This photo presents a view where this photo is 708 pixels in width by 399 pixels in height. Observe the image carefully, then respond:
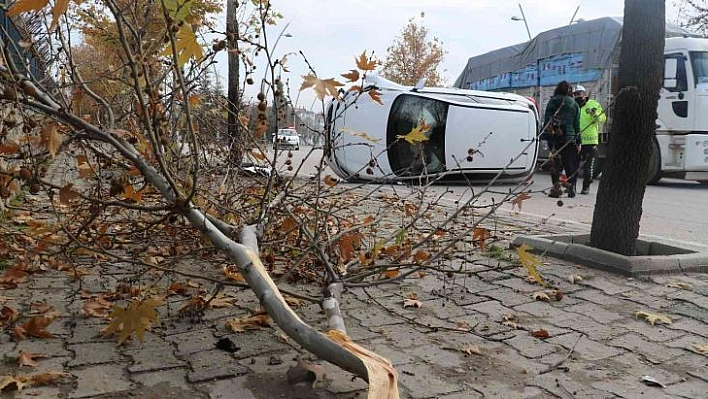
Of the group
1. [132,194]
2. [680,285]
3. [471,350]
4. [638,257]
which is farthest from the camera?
[638,257]

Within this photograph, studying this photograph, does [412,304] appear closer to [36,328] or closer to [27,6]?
[36,328]

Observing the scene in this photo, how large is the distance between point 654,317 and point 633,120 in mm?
1881

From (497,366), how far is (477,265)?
6.74 feet

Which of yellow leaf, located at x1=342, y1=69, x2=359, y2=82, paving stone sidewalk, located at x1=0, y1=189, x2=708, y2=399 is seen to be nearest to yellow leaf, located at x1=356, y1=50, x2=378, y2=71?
yellow leaf, located at x1=342, y1=69, x2=359, y2=82

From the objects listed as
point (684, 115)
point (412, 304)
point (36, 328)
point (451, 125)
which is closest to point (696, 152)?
point (684, 115)

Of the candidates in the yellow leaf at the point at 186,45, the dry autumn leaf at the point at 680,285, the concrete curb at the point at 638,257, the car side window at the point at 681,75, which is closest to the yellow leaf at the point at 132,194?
the yellow leaf at the point at 186,45

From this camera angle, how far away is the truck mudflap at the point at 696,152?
1320 centimetres

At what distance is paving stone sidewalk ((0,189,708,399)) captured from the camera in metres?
2.61

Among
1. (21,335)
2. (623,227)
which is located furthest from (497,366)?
(623,227)

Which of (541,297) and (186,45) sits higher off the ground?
(186,45)

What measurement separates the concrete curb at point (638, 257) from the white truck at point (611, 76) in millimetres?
6668

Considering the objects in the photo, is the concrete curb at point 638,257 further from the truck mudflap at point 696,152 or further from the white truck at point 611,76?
the truck mudflap at point 696,152

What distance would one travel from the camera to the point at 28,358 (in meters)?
2.73

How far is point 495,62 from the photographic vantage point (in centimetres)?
1952
